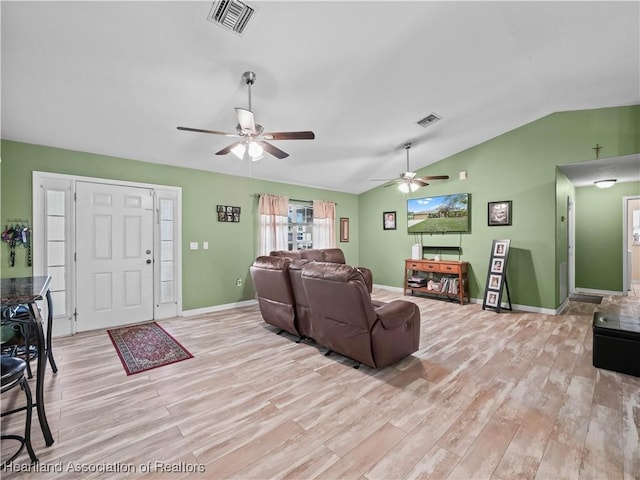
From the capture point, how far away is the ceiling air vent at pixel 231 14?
2062mm

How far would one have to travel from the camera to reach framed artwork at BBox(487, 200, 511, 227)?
513 cm

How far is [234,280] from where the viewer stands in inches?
212

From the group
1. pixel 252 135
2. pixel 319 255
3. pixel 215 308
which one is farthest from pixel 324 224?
pixel 252 135

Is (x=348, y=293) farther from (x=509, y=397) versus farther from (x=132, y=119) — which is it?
(x=132, y=119)

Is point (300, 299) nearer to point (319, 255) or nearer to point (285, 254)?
point (285, 254)

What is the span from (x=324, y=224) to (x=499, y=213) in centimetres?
364

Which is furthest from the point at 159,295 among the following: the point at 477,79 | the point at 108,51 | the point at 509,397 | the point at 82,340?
the point at 477,79

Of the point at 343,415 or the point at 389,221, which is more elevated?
the point at 389,221

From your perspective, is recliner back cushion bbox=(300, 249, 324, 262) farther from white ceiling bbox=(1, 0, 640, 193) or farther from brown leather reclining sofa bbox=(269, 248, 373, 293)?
white ceiling bbox=(1, 0, 640, 193)

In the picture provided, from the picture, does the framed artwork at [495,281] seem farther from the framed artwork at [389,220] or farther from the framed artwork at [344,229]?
the framed artwork at [344,229]

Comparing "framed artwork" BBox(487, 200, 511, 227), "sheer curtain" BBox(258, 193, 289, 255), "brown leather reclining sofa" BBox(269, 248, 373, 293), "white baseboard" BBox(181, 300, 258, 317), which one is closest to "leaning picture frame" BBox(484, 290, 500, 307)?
"framed artwork" BBox(487, 200, 511, 227)

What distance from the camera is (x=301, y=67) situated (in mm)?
2805

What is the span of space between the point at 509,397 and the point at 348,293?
5.12ft

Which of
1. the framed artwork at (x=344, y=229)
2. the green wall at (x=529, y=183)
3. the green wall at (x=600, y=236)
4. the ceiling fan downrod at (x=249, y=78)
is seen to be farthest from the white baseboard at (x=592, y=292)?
the ceiling fan downrod at (x=249, y=78)
